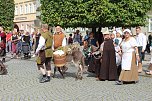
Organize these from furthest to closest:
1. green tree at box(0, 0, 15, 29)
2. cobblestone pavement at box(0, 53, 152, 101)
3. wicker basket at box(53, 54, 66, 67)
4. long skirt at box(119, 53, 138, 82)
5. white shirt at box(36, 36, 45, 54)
A: green tree at box(0, 0, 15, 29), wicker basket at box(53, 54, 66, 67), white shirt at box(36, 36, 45, 54), long skirt at box(119, 53, 138, 82), cobblestone pavement at box(0, 53, 152, 101)

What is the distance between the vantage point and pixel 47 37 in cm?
1372

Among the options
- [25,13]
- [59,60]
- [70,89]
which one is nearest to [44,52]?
[59,60]

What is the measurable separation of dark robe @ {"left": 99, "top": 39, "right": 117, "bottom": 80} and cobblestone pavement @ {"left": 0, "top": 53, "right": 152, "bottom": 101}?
42 centimetres

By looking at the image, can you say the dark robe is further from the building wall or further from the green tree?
the building wall

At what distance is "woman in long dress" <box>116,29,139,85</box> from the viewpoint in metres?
13.2

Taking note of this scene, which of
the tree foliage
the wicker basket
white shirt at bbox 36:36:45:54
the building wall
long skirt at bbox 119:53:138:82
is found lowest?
long skirt at bbox 119:53:138:82

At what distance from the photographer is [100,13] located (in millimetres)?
19391

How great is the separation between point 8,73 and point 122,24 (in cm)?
652

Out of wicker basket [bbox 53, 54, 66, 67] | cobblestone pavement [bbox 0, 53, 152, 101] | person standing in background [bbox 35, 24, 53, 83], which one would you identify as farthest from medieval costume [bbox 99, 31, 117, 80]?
person standing in background [bbox 35, 24, 53, 83]

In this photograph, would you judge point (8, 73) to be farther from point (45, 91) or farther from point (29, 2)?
point (29, 2)

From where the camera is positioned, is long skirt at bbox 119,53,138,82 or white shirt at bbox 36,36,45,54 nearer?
long skirt at bbox 119,53,138,82

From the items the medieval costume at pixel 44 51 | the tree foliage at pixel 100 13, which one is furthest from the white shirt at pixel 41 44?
the tree foliage at pixel 100 13

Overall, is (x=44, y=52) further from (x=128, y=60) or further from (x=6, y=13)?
(x=6, y=13)

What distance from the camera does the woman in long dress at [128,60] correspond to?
43.4ft
